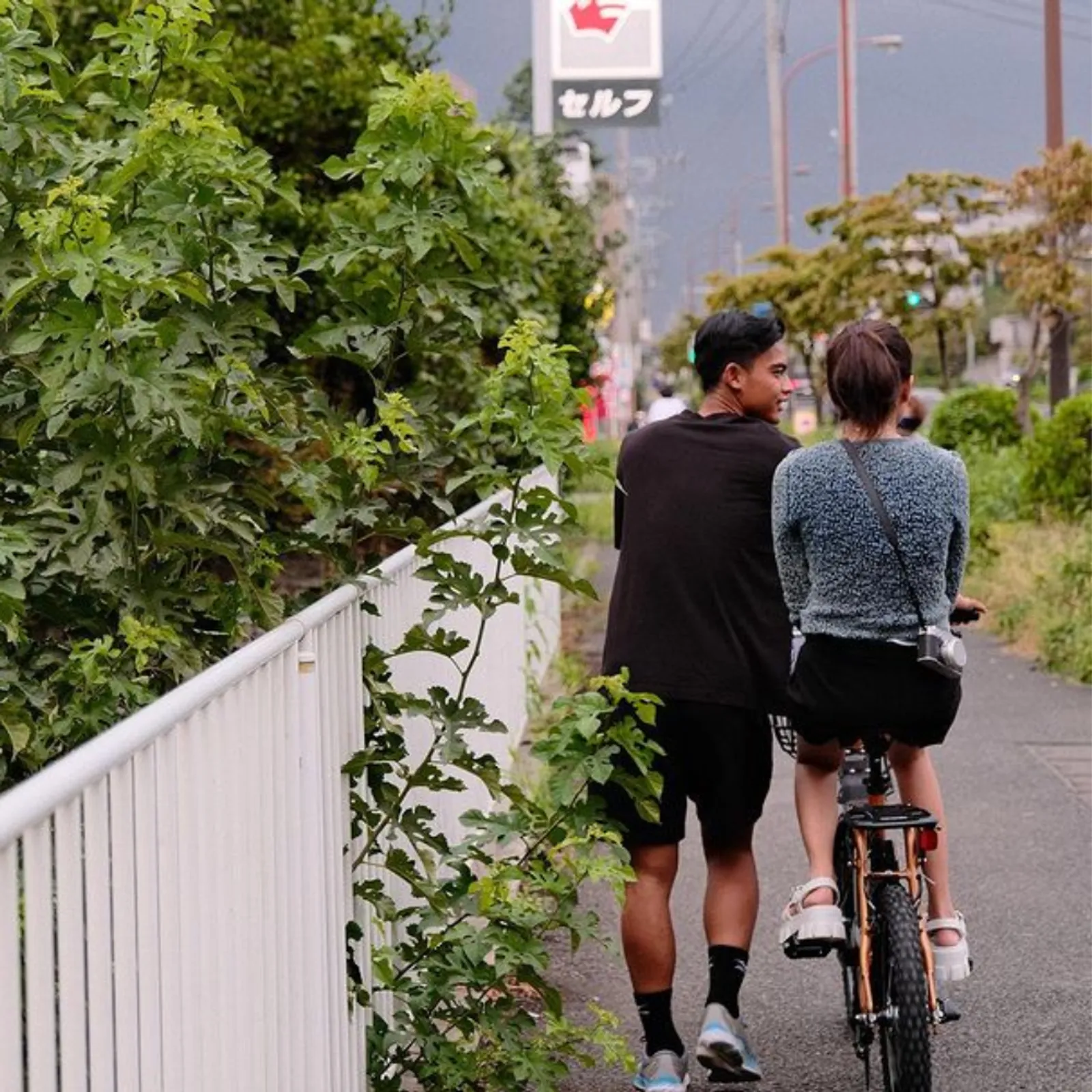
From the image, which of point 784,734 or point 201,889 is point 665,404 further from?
point 201,889

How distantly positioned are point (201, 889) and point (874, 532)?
2.30 m

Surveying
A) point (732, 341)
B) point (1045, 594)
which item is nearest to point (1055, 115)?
point (1045, 594)

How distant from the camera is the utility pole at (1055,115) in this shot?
2420 cm

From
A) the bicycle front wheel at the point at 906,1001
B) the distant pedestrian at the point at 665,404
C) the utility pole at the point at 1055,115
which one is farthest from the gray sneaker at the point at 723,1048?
the distant pedestrian at the point at 665,404

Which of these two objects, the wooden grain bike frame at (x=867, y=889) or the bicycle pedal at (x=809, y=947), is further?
the bicycle pedal at (x=809, y=947)

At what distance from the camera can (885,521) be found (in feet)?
16.3

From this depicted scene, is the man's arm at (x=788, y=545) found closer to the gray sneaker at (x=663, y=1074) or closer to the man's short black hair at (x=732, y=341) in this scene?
the man's short black hair at (x=732, y=341)

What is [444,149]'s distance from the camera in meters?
4.68

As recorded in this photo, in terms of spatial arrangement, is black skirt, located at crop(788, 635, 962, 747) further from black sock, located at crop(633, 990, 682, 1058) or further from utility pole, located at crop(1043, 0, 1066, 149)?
utility pole, located at crop(1043, 0, 1066, 149)

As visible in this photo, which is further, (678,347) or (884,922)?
(678,347)

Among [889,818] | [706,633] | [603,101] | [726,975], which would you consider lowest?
[726,975]

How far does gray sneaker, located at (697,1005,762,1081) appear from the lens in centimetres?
532

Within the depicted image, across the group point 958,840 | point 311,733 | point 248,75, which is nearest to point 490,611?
point 311,733

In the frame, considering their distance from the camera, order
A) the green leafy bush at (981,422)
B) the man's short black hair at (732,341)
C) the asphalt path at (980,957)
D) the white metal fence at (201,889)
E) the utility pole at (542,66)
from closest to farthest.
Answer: the white metal fence at (201,889) → the man's short black hair at (732,341) → the asphalt path at (980,957) → the utility pole at (542,66) → the green leafy bush at (981,422)
